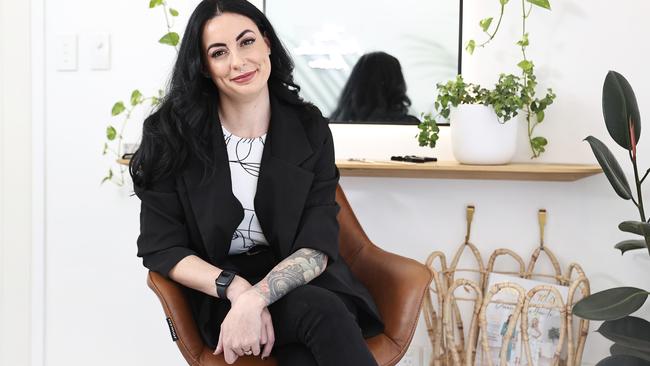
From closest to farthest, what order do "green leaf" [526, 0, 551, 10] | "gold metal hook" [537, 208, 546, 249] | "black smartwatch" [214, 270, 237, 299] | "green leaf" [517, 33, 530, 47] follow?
"black smartwatch" [214, 270, 237, 299] < "green leaf" [526, 0, 551, 10] < "green leaf" [517, 33, 530, 47] < "gold metal hook" [537, 208, 546, 249]

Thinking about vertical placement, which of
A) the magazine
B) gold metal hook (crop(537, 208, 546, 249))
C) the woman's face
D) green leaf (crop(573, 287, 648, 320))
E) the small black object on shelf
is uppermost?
the woman's face

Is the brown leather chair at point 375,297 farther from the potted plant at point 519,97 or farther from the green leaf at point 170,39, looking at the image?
the green leaf at point 170,39

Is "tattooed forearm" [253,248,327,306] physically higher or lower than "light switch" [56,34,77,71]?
lower

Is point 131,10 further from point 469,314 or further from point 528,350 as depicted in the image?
point 528,350

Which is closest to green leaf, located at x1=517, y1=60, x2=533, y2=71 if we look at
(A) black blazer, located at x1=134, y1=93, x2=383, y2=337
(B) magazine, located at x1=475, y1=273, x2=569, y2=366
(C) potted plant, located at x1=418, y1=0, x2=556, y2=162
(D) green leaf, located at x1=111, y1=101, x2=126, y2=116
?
(C) potted plant, located at x1=418, y1=0, x2=556, y2=162

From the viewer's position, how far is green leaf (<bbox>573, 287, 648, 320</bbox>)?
1898 mm

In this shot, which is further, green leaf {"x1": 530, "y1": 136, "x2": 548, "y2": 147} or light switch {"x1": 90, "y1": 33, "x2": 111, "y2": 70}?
light switch {"x1": 90, "y1": 33, "x2": 111, "y2": 70}

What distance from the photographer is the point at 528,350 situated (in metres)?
2.23

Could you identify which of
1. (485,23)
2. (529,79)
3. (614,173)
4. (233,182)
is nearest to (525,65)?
(529,79)

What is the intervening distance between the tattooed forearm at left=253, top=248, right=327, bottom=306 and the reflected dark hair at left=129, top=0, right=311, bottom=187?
11.9 inches

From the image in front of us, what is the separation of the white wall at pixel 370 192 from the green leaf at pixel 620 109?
344 millimetres

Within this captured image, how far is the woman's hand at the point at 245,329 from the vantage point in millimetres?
1571

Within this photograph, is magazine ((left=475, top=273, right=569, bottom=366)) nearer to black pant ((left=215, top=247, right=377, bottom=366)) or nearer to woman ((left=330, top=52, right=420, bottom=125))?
woman ((left=330, top=52, right=420, bottom=125))

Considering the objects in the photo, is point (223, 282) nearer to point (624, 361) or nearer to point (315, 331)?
point (315, 331)
